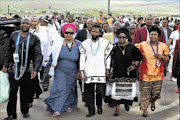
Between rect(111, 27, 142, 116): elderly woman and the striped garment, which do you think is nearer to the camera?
rect(111, 27, 142, 116): elderly woman

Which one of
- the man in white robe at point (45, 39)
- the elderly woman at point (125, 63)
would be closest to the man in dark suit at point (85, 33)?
the man in white robe at point (45, 39)

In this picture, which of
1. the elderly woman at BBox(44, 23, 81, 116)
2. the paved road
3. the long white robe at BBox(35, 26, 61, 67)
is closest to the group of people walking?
the elderly woman at BBox(44, 23, 81, 116)

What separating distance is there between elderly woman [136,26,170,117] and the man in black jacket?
2023 millimetres

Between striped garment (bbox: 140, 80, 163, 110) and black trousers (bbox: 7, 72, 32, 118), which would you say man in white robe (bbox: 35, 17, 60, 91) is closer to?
black trousers (bbox: 7, 72, 32, 118)

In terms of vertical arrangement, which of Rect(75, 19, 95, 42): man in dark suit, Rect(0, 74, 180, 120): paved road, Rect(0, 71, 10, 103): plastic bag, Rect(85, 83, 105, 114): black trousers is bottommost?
Rect(0, 74, 180, 120): paved road

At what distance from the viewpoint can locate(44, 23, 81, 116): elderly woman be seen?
21.8 feet

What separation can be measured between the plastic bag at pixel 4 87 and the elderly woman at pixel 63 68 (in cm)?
94

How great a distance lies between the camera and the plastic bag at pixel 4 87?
6.03m

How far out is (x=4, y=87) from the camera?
6062 millimetres

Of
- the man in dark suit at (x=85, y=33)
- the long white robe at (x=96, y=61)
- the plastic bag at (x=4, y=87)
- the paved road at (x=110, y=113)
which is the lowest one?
the paved road at (x=110, y=113)

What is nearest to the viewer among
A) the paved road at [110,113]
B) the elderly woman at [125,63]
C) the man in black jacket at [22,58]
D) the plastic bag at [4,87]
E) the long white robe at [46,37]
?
the plastic bag at [4,87]

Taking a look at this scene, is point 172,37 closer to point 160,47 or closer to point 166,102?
point 166,102

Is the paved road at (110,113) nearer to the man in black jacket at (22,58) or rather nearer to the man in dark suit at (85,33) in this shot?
the man in black jacket at (22,58)

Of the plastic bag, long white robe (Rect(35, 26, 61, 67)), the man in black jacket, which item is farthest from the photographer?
long white robe (Rect(35, 26, 61, 67))
